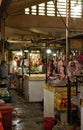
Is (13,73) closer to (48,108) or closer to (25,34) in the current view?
(25,34)

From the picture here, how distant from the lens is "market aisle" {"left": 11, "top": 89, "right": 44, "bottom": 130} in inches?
333

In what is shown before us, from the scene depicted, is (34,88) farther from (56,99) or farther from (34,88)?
(56,99)

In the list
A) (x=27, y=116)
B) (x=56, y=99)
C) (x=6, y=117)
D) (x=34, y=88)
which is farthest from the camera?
(x=34, y=88)

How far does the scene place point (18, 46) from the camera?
722 inches

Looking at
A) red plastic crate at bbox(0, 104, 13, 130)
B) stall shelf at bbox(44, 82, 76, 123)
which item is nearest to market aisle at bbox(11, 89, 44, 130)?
stall shelf at bbox(44, 82, 76, 123)

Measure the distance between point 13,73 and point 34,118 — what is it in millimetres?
9115

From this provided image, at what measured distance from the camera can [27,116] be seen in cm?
979

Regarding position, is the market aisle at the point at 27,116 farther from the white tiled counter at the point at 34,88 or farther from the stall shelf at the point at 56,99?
the stall shelf at the point at 56,99

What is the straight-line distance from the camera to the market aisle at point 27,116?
333 inches

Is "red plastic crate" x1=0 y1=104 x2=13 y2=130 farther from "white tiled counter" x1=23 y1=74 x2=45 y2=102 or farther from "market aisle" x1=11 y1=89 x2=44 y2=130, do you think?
"white tiled counter" x1=23 y1=74 x2=45 y2=102

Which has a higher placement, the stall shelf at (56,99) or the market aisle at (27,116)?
the stall shelf at (56,99)

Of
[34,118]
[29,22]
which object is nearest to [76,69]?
[34,118]

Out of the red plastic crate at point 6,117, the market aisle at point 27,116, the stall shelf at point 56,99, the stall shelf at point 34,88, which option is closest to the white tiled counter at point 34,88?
the stall shelf at point 34,88

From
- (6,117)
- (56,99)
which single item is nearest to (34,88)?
(56,99)
